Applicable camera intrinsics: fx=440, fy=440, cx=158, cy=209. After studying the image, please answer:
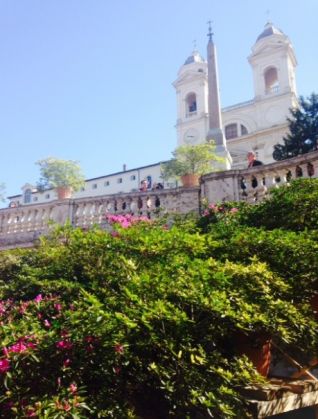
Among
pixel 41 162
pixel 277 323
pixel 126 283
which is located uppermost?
pixel 41 162

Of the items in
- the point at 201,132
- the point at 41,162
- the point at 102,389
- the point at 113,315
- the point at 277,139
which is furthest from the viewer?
the point at 201,132

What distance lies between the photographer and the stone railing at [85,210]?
404 inches

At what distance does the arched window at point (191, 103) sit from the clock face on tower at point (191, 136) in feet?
8.07

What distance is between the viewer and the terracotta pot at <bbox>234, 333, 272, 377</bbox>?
154 inches

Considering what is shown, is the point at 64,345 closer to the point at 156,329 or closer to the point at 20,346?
the point at 20,346

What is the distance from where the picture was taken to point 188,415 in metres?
3.19

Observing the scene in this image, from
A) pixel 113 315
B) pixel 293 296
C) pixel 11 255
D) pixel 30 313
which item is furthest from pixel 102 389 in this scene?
pixel 11 255

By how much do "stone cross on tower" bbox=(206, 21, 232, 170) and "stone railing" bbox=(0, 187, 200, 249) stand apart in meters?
7.42

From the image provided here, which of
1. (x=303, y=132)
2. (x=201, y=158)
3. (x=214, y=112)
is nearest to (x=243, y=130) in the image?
(x=303, y=132)

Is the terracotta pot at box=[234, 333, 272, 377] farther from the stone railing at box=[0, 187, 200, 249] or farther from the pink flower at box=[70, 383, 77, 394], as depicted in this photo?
the stone railing at box=[0, 187, 200, 249]

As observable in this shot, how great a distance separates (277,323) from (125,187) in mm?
55539

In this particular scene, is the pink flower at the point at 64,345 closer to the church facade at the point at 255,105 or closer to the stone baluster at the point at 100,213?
the stone baluster at the point at 100,213

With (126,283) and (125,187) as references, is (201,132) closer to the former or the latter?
(125,187)

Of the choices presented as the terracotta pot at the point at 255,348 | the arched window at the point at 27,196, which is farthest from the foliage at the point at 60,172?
the arched window at the point at 27,196
